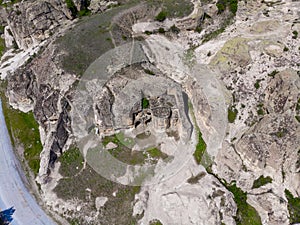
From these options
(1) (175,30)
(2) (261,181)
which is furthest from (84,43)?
(2) (261,181)

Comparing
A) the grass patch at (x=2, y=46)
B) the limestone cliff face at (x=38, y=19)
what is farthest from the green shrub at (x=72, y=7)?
the grass patch at (x=2, y=46)

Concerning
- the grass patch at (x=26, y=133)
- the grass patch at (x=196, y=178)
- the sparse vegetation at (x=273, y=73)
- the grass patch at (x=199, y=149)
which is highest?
the sparse vegetation at (x=273, y=73)

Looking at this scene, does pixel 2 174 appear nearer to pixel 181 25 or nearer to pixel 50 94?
pixel 50 94

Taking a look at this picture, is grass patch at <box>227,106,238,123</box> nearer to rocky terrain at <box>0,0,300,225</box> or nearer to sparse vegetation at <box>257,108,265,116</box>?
rocky terrain at <box>0,0,300,225</box>

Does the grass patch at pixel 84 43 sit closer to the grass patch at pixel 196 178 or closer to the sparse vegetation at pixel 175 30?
the sparse vegetation at pixel 175 30

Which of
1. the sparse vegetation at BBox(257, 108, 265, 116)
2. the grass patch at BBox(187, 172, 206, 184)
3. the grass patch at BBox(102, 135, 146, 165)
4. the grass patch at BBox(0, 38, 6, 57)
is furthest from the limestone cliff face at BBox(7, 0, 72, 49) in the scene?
the sparse vegetation at BBox(257, 108, 265, 116)

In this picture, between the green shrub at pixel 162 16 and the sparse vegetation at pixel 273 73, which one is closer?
the sparse vegetation at pixel 273 73

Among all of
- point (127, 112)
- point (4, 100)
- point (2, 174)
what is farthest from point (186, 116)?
point (4, 100)
